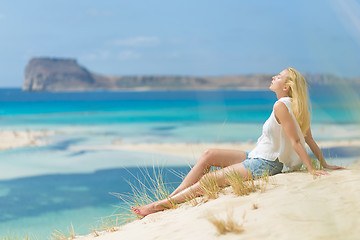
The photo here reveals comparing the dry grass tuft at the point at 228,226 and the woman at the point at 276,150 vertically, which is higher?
the woman at the point at 276,150

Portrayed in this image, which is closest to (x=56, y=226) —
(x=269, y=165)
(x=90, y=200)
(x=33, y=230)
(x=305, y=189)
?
(x=33, y=230)

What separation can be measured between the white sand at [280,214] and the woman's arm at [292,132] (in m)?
0.14

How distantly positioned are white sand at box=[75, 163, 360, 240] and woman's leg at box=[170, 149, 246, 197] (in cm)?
23

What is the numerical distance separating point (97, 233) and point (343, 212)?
2.13m

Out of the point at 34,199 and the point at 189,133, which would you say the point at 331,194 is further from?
the point at 189,133

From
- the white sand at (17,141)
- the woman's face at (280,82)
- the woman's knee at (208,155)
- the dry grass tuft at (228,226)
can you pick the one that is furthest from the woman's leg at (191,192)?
the white sand at (17,141)

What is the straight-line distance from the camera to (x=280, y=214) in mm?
2520

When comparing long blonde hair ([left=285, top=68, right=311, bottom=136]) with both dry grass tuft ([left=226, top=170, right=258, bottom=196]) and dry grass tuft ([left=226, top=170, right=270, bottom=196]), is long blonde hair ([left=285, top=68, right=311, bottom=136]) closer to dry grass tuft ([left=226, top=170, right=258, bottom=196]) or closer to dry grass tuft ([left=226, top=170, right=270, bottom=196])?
dry grass tuft ([left=226, top=170, right=270, bottom=196])

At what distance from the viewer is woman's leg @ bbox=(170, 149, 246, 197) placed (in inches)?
137

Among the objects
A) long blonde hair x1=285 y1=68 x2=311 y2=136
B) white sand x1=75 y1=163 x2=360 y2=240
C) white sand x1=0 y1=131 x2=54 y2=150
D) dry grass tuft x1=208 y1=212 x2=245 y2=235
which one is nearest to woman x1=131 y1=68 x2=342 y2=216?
long blonde hair x1=285 y1=68 x2=311 y2=136

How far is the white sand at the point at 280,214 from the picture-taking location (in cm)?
221

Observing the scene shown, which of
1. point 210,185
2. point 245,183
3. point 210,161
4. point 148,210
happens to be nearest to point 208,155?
point 210,161

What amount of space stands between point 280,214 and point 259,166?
864mm

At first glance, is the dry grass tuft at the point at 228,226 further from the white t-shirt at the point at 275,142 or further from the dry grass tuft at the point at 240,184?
the white t-shirt at the point at 275,142
